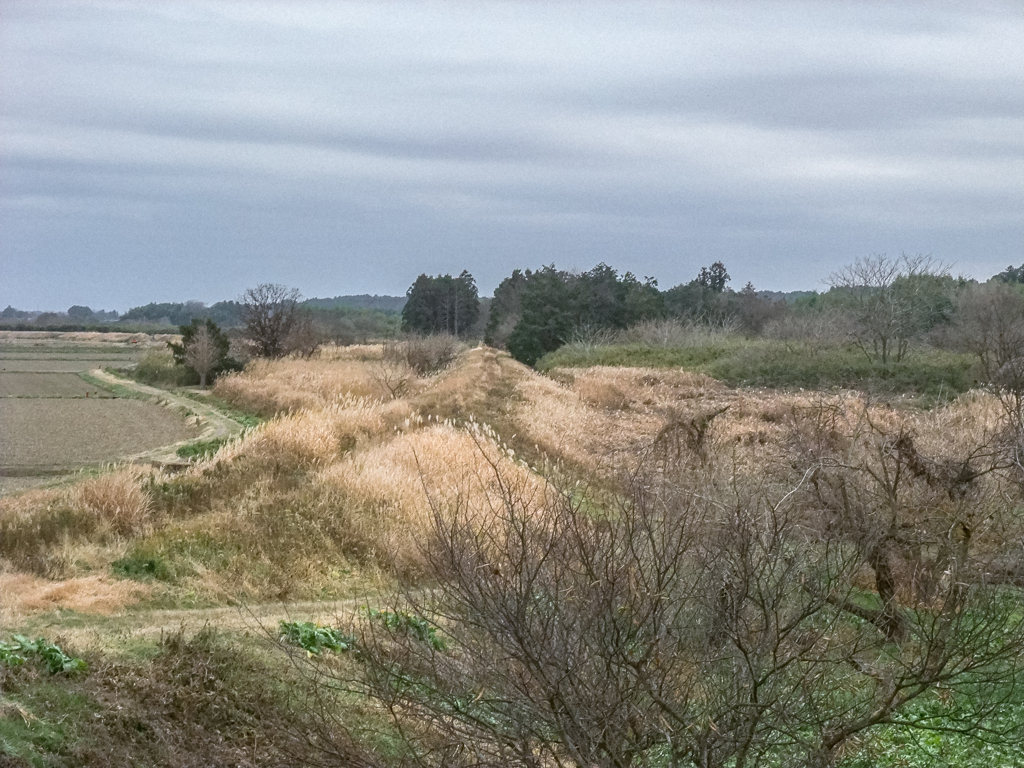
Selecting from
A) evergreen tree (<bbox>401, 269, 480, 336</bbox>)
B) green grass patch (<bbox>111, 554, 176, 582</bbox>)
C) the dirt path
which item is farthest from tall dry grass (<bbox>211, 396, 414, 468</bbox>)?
evergreen tree (<bbox>401, 269, 480, 336</bbox>)

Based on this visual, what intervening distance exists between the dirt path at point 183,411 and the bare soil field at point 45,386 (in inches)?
45.7

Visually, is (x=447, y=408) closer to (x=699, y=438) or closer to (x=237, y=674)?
(x=699, y=438)

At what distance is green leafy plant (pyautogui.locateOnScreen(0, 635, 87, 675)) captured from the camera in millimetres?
8164

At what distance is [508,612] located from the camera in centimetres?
590

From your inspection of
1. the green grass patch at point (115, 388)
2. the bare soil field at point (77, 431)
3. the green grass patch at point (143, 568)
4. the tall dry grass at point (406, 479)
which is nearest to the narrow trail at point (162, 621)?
the green grass patch at point (143, 568)

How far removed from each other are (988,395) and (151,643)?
21.5 meters

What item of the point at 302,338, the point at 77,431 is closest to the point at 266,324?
the point at 302,338

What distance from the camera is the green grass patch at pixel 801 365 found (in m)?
36.3

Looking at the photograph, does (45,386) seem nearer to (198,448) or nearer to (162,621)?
(198,448)

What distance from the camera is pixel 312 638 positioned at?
32.1ft

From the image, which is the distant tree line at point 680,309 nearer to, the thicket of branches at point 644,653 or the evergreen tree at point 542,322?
the evergreen tree at point 542,322


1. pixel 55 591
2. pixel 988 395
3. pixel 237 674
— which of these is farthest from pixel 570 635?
pixel 988 395

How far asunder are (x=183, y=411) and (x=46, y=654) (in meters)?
22.4

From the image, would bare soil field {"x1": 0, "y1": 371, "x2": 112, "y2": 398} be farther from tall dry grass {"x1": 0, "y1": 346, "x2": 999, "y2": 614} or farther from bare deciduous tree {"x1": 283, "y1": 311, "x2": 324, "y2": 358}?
tall dry grass {"x1": 0, "y1": 346, "x2": 999, "y2": 614}
